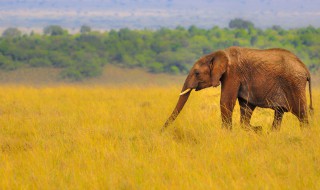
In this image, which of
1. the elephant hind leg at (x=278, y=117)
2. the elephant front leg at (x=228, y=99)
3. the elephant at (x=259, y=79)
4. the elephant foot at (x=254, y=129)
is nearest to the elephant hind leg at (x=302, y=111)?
the elephant at (x=259, y=79)

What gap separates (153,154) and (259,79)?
2260 millimetres

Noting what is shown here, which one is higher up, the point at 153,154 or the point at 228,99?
the point at 228,99

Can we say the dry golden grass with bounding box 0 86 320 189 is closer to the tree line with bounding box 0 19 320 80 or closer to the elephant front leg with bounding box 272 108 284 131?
the elephant front leg with bounding box 272 108 284 131

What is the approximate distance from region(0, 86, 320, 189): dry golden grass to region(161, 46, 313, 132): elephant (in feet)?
0.94

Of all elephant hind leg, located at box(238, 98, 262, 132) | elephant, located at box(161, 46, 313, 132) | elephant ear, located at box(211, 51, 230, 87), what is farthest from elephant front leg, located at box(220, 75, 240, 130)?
elephant hind leg, located at box(238, 98, 262, 132)

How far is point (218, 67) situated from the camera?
8867 millimetres

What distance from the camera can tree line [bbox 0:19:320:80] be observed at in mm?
34375

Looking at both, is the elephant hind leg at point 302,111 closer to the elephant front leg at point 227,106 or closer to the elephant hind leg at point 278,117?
the elephant hind leg at point 278,117

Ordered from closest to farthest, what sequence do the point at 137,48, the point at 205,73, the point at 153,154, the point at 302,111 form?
the point at 153,154, the point at 302,111, the point at 205,73, the point at 137,48

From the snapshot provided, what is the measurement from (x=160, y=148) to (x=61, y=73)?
27.2 metres

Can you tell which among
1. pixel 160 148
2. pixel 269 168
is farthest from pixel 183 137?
pixel 269 168

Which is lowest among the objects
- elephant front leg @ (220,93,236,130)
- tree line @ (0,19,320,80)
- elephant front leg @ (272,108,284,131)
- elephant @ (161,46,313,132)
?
tree line @ (0,19,320,80)

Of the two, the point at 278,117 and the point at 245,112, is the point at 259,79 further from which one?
the point at 278,117

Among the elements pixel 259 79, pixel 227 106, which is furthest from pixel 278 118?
pixel 227 106
